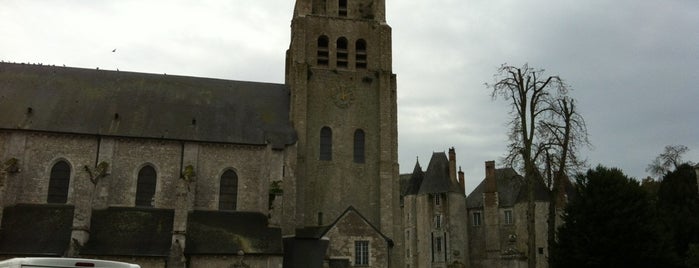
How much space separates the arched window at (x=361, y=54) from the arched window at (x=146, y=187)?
11.9 meters

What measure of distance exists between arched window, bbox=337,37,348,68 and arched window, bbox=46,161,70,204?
14.2 meters

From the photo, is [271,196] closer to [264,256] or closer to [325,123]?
[264,256]

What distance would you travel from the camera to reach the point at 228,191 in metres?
28.6

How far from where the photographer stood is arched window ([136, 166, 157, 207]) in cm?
2764

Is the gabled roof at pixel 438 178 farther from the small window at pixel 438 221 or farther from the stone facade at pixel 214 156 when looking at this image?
the stone facade at pixel 214 156

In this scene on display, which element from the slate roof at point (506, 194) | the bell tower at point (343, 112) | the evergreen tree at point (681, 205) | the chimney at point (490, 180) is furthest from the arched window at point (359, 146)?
the chimney at point (490, 180)

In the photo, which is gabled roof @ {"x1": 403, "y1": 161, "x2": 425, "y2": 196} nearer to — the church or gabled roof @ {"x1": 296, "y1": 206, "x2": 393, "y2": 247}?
the church

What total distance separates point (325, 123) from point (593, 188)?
13.1 meters

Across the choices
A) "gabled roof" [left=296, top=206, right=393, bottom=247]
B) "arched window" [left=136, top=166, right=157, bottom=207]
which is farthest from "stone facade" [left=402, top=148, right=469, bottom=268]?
"arched window" [left=136, top=166, right=157, bottom=207]

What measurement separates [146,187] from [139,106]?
434 cm

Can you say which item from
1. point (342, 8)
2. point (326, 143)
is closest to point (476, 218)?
point (326, 143)

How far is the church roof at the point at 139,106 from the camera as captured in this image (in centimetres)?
2809

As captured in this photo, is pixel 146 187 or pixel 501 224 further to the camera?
pixel 501 224

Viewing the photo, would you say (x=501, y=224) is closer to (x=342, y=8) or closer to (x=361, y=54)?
(x=361, y=54)
